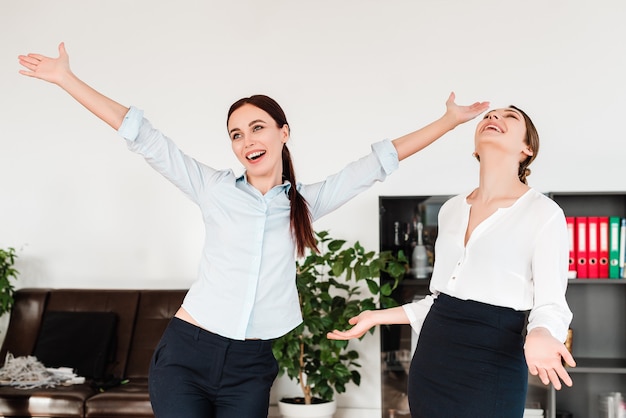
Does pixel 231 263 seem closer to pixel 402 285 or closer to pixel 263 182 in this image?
pixel 263 182

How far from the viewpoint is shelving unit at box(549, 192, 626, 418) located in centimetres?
436

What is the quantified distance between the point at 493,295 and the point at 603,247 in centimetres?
260

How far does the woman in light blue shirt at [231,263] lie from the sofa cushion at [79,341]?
2.52 metres

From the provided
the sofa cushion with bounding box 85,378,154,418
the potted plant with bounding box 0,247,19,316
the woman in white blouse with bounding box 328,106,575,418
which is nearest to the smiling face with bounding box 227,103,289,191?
the woman in white blouse with bounding box 328,106,575,418

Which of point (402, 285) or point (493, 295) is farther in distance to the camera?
point (402, 285)

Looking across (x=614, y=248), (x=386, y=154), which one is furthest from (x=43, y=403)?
(x=614, y=248)

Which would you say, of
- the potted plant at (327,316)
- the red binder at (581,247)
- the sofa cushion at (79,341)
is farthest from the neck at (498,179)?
the sofa cushion at (79,341)

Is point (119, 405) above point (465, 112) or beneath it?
beneath

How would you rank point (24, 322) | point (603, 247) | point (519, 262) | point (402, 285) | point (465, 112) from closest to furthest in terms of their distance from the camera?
point (519, 262)
point (465, 112)
point (603, 247)
point (402, 285)
point (24, 322)

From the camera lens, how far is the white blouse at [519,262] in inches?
68.6

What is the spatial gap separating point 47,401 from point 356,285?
1.96m

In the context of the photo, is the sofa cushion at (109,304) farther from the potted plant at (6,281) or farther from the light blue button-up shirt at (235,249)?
the light blue button-up shirt at (235,249)

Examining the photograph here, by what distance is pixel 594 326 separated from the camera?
172 inches

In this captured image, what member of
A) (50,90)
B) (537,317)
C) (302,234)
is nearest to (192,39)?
(50,90)
